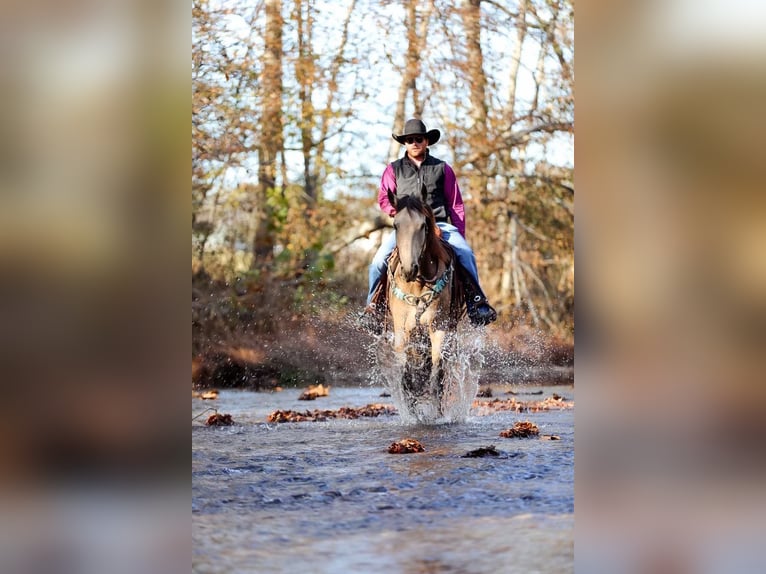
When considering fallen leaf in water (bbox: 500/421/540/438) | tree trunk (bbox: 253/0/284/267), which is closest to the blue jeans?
fallen leaf in water (bbox: 500/421/540/438)

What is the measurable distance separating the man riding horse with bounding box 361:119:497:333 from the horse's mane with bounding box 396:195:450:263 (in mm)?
232

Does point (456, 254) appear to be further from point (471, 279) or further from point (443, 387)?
point (443, 387)

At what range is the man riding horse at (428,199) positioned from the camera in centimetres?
709

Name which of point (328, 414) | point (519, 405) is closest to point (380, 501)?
point (328, 414)

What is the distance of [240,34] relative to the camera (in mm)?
11641

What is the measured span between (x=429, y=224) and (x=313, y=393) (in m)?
4.21

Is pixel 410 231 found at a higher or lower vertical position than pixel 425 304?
higher

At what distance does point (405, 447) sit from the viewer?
5.73 metres

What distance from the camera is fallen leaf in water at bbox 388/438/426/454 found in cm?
566

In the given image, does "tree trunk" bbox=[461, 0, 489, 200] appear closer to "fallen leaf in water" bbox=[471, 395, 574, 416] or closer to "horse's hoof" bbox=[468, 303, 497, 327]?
"fallen leaf in water" bbox=[471, 395, 574, 416]

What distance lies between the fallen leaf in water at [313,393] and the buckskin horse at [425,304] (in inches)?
122

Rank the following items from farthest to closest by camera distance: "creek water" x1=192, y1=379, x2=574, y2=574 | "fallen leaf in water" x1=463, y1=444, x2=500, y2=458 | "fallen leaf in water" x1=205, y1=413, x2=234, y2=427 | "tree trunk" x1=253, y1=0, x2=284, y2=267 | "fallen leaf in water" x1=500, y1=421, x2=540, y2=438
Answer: "tree trunk" x1=253, y1=0, x2=284, y2=267
"fallen leaf in water" x1=205, y1=413, x2=234, y2=427
"fallen leaf in water" x1=500, y1=421, x2=540, y2=438
"fallen leaf in water" x1=463, y1=444, x2=500, y2=458
"creek water" x1=192, y1=379, x2=574, y2=574
